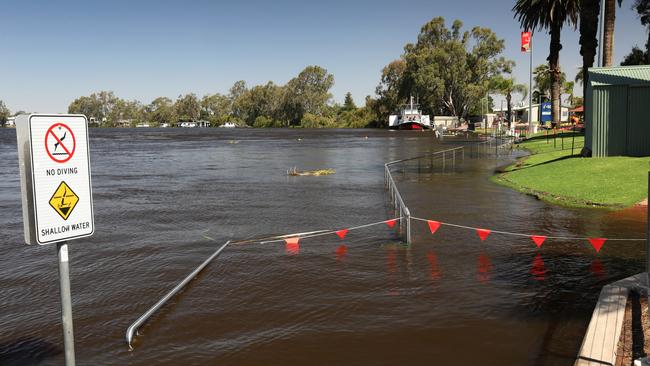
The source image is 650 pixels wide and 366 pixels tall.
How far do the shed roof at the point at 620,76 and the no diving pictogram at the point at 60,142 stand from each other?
23.6m

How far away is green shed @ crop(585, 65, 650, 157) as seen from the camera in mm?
22234

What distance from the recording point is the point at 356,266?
36.4 feet

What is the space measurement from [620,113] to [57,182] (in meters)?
23.9

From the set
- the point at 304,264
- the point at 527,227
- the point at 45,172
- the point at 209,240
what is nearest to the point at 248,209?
the point at 209,240

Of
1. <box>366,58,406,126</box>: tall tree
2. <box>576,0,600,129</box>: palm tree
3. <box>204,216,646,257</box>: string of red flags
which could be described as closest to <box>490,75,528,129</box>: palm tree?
<box>366,58,406,126</box>: tall tree

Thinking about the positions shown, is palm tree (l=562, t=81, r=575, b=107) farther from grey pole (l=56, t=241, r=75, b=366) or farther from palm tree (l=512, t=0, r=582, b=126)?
grey pole (l=56, t=241, r=75, b=366)

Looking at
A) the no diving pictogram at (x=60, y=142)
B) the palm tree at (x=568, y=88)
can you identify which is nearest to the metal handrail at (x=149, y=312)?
the no diving pictogram at (x=60, y=142)

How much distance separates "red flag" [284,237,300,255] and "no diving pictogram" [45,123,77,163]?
8710mm

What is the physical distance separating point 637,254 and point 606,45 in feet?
83.7

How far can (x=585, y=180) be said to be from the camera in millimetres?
19406

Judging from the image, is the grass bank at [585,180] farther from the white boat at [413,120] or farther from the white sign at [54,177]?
the white boat at [413,120]

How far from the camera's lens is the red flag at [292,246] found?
12.5 metres

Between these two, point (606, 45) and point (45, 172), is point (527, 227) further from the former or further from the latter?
point (606, 45)

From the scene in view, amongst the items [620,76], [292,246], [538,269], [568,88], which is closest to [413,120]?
[568,88]
